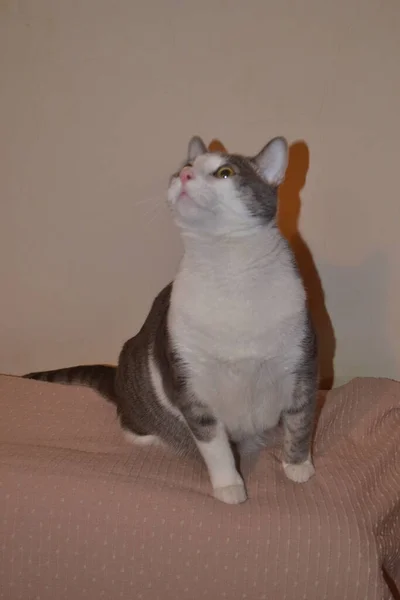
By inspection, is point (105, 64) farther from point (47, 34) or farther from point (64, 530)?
point (64, 530)

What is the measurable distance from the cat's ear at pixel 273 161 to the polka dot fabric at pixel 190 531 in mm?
642

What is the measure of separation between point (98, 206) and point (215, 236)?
64 centimetres

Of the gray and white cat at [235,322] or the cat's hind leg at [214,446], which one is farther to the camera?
the cat's hind leg at [214,446]

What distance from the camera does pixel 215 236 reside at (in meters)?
1.00

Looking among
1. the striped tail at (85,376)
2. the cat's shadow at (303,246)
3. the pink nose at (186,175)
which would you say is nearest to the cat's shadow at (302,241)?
the cat's shadow at (303,246)

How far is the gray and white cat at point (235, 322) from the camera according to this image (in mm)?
998

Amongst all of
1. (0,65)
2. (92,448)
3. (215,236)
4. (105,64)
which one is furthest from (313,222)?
(0,65)

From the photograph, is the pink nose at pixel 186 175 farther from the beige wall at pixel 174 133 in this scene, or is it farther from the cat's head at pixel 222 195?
the beige wall at pixel 174 133

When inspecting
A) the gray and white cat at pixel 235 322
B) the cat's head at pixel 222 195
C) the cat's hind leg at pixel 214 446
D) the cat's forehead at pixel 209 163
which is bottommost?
the cat's hind leg at pixel 214 446

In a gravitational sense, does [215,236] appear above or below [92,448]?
above

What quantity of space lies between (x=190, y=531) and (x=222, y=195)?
2.10 ft

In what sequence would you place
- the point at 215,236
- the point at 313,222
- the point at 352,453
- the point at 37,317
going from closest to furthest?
the point at 215,236 < the point at 352,453 < the point at 313,222 < the point at 37,317

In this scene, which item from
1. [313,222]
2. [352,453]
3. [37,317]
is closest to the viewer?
[352,453]

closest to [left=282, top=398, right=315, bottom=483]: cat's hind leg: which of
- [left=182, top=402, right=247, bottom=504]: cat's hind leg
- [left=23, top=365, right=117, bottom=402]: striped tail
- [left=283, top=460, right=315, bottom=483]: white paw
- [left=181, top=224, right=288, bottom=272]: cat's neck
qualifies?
[left=283, top=460, right=315, bottom=483]: white paw
